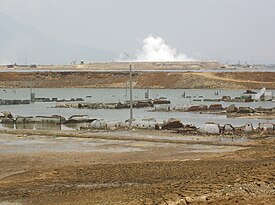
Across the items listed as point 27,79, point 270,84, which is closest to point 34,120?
point 270,84

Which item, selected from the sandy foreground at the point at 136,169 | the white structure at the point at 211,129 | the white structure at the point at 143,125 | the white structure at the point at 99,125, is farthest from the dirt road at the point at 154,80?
the sandy foreground at the point at 136,169

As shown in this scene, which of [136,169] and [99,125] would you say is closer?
[136,169]

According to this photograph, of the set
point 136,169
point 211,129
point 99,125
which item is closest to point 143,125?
point 99,125

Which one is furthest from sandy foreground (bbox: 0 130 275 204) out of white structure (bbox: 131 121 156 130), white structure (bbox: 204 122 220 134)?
white structure (bbox: 131 121 156 130)

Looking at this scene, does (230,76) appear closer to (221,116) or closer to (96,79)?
(96,79)

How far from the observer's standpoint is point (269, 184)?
11523 millimetres

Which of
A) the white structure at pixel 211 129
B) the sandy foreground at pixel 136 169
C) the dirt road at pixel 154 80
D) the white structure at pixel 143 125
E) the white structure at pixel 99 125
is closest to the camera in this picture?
the sandy foreground at pixel 136 169

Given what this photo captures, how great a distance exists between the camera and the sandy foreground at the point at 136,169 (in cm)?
1093

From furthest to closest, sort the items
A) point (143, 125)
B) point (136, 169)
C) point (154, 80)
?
point (154, 80) → point (143, 125) → point (136, 169)

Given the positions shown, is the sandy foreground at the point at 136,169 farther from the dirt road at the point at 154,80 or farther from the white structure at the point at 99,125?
the dirt road at the point at 154,80

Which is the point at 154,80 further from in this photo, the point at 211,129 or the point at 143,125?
the point at 211,129

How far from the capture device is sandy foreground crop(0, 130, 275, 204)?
10930 mm

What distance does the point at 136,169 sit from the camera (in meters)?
15.0

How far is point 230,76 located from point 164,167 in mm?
97788
